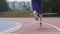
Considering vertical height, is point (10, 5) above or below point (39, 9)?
below

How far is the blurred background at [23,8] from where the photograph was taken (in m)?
30.4

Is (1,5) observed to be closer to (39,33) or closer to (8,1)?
(8,1)

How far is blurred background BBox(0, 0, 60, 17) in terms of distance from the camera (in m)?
30.4

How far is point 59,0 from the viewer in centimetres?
3206

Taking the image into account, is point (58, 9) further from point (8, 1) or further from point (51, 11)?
point (8, 1)

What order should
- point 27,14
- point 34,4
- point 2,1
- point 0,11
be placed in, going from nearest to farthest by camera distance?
1. point 34,4
2. point 27,14
3. point 0,11
4. point 2,1

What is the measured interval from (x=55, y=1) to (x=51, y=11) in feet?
7.05

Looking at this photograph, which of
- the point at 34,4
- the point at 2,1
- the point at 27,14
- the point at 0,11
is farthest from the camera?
the point at 2,1

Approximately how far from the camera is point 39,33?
854cm

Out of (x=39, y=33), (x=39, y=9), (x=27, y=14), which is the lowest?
(x=27, y=14)

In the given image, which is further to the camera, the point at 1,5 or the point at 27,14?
the point at 1,5

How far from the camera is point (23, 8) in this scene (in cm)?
3331

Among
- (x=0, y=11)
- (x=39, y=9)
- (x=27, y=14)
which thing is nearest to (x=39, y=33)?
(x=39, y=9)

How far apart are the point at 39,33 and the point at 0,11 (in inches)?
1023
